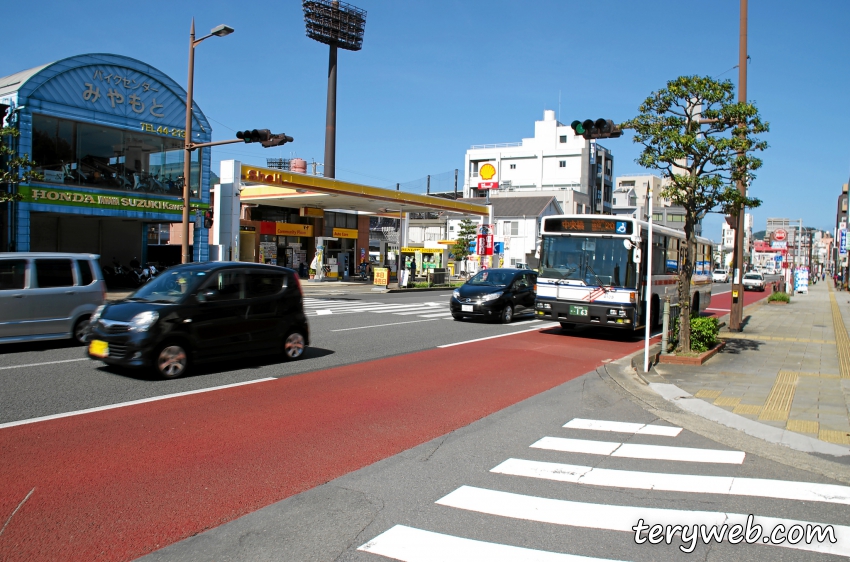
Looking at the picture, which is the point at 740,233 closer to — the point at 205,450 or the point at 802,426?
the point at 802,426

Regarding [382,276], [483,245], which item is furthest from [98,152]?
[483,245]

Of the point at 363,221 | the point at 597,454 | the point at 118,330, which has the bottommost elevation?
the point at 597,454

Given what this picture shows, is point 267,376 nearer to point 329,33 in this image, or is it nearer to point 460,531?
point 460,531

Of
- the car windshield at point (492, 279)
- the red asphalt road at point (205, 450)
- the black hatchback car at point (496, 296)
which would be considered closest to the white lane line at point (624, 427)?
the red asphalt road at point (205, 450)

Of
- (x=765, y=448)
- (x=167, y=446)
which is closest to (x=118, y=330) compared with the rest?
(x=167, y=446)

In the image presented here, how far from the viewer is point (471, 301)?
60.6 feet

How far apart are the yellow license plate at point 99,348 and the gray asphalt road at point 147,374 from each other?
0.36 metres

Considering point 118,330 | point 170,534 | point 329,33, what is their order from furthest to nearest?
1. point 329,33
2. point 118,330
3. point 170,534

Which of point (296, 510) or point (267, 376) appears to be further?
point (267, 376)

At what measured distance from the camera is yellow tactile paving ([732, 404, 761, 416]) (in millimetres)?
8052

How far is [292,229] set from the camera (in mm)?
43625

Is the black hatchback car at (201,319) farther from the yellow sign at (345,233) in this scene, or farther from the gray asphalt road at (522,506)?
the yellow sign at (345,233)

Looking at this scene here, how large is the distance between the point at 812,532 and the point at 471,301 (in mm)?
14148

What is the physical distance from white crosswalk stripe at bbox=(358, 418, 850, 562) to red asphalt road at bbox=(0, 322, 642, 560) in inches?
48.4
